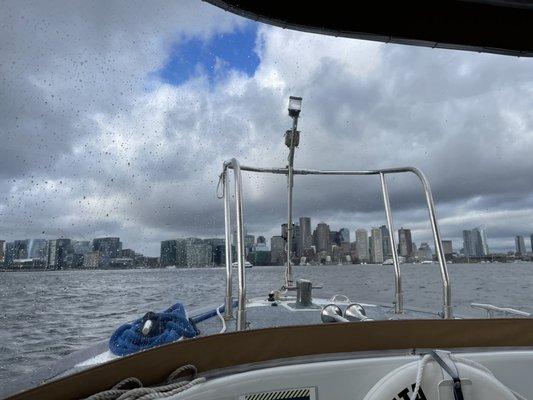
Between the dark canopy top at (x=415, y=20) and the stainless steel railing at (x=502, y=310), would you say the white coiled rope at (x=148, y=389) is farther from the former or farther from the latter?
the dark canopy top at (x=415, y=20)

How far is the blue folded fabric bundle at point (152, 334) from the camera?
2.26 m

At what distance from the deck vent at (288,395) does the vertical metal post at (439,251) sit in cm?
152

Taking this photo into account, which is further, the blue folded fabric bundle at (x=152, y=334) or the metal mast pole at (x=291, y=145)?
the metal mast pole at (x=291, y=145)

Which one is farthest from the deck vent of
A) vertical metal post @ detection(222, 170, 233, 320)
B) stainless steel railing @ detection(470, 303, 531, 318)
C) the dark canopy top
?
the dark canopy top

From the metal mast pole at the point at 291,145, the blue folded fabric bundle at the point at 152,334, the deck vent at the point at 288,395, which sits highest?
the metal mast pole at the point at 291,145

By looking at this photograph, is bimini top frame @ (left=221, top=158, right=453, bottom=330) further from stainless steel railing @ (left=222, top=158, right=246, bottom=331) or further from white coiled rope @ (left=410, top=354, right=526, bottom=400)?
white coiled rope @ (left=410, top=354, right=526, bottom=400)

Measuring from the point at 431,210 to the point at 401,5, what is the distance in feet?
4.78

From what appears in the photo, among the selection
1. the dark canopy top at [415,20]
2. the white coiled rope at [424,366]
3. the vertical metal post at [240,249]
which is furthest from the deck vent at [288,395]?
the dark canopy top at [415,20]

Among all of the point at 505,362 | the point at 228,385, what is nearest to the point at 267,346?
the point at 228,385

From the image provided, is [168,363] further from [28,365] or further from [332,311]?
[28,365]

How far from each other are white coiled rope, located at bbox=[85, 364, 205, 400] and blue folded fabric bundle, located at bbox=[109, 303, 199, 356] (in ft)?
3.07

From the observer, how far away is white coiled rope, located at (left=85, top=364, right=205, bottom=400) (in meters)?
1.15

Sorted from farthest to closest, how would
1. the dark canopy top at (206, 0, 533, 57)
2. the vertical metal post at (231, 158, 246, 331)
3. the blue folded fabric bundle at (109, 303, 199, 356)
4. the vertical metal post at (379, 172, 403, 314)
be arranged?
the vertical metal post at (379, 172, 403, 314)
the dark canopy top at (206, 0, 533, 57)
the blue folded fabric bundle at (109, 303, 199, 356)
the vertical metal post at (231, 158, 246, 331)

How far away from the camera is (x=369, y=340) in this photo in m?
1.55
